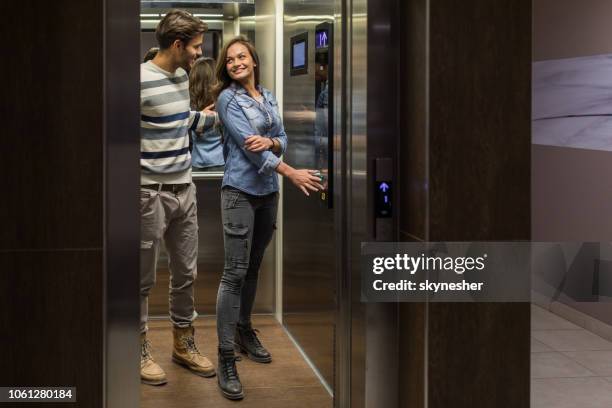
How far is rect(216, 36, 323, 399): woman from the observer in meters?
4.16

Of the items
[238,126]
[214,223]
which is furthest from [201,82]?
[238,126]

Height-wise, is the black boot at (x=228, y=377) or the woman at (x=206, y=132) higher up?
the woman at (x=206, y=132)

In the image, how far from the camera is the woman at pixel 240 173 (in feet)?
13.6

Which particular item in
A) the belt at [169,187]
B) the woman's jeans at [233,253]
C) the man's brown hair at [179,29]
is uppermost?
the man's brown hair at [179,29]

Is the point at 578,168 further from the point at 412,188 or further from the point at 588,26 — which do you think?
the point at 412,188

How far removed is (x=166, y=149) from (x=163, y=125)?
0.11 metres

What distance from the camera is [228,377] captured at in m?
4.16

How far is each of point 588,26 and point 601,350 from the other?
1.86 metres

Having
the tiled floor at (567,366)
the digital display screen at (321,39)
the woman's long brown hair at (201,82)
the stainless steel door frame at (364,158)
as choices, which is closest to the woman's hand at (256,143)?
the digital display screen at (321,39)

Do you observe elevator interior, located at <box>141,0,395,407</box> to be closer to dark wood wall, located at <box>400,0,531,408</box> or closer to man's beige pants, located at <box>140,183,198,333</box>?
dark wood wall, located at <box>400,0,531,408</box>

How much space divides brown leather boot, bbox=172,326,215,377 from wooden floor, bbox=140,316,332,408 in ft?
0.11

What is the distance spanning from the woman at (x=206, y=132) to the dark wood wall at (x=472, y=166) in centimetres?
239

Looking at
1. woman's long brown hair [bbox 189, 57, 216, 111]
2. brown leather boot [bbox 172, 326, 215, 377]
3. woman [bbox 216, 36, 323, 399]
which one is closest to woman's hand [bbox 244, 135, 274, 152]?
woman [bbox 216, 36, 323, 399]
